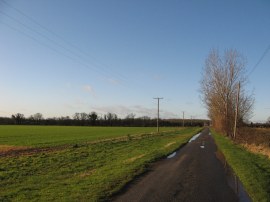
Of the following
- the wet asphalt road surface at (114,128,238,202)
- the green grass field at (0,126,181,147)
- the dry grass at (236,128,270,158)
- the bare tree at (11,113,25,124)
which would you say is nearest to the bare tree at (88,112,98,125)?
the bare tree at (11,113,25,124)

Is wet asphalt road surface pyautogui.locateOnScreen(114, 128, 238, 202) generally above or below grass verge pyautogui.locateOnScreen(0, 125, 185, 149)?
below

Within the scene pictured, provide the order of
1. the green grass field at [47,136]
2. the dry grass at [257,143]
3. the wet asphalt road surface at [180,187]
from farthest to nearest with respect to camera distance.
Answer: the green grass field at [47,136] → the dry grass at [257,143] → the wet asphalt road surface at [180,187]

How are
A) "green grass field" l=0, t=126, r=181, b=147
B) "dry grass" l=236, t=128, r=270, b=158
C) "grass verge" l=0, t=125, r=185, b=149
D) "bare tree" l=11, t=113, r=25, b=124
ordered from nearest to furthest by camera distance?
1. "dry grass" l=236, t=128, r=270, b=158
2. "grass verge" l=0, t=125, r=185, b=149
3. "green grass field" l=0, t=126, r=181, b=147
4. "bare tree" l=11, t=113, r=25, b=124

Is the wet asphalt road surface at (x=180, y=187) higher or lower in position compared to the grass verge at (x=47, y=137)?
lower

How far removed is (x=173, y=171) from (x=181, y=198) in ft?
17.9

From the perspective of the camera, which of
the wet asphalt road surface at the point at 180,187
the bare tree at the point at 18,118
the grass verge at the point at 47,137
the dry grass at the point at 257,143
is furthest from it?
the bare tree at the point at 18,118

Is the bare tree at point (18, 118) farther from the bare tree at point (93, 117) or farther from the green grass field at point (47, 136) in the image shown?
the green grass field at point (47, 136)

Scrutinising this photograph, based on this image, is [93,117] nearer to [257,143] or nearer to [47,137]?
[47,137]

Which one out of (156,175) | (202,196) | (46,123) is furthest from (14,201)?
(46,123)

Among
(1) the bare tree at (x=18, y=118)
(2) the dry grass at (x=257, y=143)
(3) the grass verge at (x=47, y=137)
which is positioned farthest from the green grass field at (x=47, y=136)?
(1) the bare tree at (x=18, y=118)

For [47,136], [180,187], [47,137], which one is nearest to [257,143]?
[180,187]

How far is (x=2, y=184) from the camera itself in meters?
11.6

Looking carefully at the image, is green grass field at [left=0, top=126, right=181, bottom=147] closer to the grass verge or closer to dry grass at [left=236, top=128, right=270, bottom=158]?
the grass verge

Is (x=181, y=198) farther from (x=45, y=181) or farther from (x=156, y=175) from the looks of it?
(x=45, y=181)
